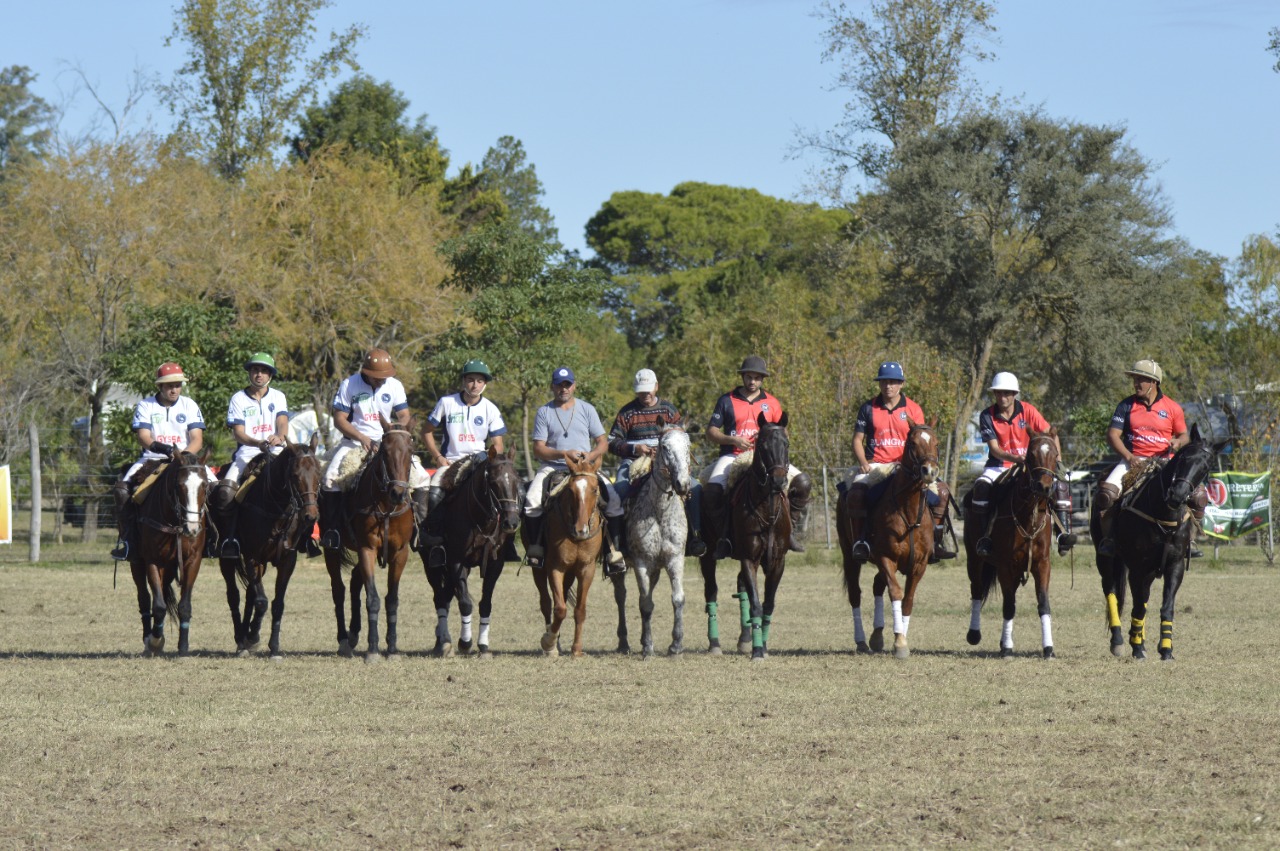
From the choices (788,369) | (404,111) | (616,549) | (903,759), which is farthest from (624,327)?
(903,759)

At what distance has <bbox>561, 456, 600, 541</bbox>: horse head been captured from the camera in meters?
14.4

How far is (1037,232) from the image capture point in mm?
38375

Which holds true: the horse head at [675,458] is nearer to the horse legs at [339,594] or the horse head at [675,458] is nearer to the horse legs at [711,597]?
the horse legs at [711,597]

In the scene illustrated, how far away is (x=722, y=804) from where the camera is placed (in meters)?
8.29

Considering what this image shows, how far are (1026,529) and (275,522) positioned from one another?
675 centimetres

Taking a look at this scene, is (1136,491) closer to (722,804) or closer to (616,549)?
(616,549)

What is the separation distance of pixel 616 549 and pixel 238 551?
3.46 meters

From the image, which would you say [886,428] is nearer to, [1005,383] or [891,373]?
[891,373]

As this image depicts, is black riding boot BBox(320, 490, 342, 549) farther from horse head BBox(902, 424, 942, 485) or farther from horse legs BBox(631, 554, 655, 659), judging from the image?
horse head BBox(902, 424, 942, 485)

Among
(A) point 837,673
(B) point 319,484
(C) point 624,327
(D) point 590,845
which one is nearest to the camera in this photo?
(D) point 590,845

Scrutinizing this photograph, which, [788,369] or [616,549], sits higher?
[788,369]

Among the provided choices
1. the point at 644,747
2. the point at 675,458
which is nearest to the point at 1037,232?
the point at 675,458

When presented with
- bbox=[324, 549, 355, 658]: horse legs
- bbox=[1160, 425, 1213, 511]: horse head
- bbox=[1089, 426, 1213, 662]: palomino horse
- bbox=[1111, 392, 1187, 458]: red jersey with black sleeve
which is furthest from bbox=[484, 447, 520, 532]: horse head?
bbox=[1160, 425, 1213, 511]: horse head

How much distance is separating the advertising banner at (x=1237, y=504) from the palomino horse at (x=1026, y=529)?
1761 cm
